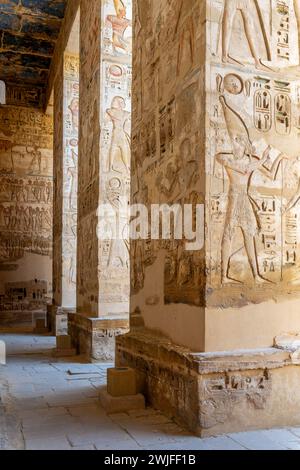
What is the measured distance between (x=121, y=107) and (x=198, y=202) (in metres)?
3.56

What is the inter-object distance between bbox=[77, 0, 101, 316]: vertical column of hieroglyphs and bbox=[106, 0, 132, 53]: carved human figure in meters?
0.20

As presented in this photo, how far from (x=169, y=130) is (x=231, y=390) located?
211cm

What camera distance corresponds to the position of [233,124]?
3502mm

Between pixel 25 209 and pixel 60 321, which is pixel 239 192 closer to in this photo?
pixel 60 321

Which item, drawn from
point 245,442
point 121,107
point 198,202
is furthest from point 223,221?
point 121,107

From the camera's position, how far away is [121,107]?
261 inches

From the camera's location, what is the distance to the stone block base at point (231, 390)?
3.22 m

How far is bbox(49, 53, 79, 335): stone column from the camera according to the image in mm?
9242

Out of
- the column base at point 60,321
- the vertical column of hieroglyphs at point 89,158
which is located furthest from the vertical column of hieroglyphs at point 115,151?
the column base at point 60,321

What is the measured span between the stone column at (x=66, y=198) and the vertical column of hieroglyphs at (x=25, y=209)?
2630mm

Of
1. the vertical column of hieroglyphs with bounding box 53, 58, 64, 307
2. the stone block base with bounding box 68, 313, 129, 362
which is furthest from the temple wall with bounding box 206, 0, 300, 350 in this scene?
the vertical column of hieroglyphs with bounding box 53, 58, 64, 307

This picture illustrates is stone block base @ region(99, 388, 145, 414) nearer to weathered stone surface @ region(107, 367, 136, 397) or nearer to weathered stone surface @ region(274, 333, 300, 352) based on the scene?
weathered stone surface @ region(107, 367, 136, 397)

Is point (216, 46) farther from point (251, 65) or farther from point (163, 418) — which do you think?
point (163, 418)

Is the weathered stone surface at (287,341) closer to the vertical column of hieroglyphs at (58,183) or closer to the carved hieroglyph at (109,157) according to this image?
the carved hieroglyph at (109,157)
